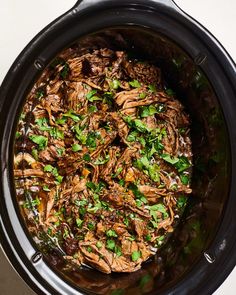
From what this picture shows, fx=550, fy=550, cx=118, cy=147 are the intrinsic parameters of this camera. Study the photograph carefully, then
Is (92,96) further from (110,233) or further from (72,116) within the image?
(110,233)

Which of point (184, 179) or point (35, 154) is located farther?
point (184, 179)

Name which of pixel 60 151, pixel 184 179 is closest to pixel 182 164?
pixel 184 179

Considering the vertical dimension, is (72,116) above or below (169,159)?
above

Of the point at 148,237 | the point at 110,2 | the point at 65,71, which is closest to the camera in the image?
the point at 110,2

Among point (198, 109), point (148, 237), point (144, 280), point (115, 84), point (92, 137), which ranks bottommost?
point (144, 280)

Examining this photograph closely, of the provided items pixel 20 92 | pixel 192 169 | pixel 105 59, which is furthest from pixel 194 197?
pixel 20 92

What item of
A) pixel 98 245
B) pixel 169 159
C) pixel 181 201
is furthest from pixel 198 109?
pixel 98 245

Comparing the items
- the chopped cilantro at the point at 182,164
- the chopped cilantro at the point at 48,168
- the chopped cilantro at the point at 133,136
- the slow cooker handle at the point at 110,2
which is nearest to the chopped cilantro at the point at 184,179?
the chopped cilantro at the point at 182,164

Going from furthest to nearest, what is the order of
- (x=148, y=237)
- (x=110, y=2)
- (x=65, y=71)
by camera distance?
(x=148, y=237) → (x=65, y=71) → (x=110, y=2)

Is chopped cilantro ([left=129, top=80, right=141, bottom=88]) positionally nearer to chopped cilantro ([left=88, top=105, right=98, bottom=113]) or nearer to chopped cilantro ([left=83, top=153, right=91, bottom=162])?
chopped cilantro ([left=88, top=105, right=98, bottom=113])
